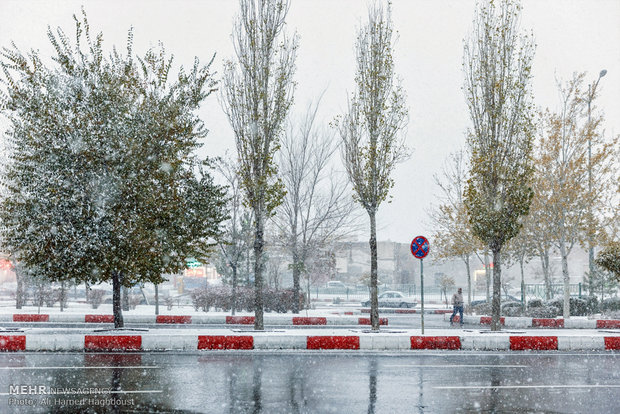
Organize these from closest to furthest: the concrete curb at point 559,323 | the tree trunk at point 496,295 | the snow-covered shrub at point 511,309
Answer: the tree trunk at point 496,295 < the concrete curb at point 559,323 < the snow-covered shrub at point 511,309

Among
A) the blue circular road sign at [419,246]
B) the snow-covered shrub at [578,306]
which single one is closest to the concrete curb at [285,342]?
the blue circular road sign at [419,246]

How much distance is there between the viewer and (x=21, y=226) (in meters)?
15.6

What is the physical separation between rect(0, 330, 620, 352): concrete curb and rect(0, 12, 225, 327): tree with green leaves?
1.94 metres

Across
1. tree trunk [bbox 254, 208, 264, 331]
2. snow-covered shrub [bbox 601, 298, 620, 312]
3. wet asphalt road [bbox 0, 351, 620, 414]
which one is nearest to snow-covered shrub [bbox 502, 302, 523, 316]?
snow-covered shrub [bbox 601, 298, 620, 312]

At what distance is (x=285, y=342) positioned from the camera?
51.5ft

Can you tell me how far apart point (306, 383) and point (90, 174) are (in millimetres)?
8801

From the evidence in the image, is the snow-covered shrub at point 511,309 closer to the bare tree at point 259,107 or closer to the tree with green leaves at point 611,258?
the tree with green leaves at point 611,258

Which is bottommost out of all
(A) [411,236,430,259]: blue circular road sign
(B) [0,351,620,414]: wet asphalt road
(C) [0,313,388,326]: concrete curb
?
(C) [0,313,388,326]: concrete curb

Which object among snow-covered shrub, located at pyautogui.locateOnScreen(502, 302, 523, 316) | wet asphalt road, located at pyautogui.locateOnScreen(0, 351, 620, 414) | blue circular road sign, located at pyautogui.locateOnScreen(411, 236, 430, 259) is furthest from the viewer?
snow-covered shrub, located at pyautogui.locateOnScreen(502, 302, 523, 316)

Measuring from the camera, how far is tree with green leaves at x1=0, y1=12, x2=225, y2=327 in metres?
15.5

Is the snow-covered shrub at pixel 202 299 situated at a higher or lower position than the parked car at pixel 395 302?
higher

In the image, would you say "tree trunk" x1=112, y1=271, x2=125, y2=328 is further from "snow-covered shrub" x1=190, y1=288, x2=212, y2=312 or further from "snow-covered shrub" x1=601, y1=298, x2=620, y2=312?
"snow-covered shrub" x1=601, y1=298, x2=620, y2=312

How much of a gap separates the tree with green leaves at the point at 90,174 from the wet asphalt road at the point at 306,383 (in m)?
2.92

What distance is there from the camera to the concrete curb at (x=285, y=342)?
14773 mm
